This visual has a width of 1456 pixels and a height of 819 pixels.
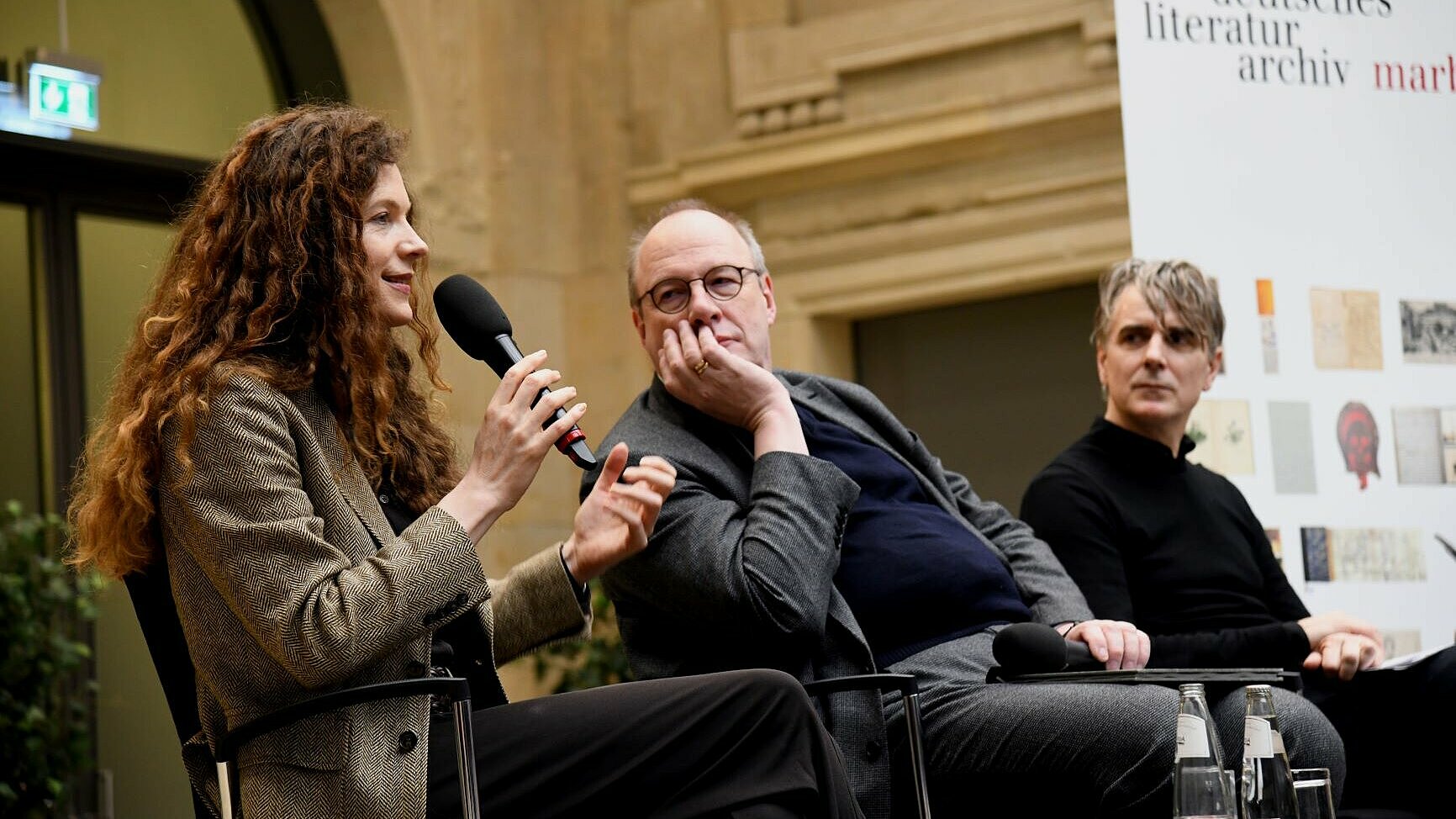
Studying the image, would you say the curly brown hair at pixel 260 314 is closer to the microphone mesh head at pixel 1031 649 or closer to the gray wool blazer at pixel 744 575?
the gray wool blazer at pixel 744 575

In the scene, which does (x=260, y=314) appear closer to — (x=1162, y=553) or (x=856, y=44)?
(x=1162, y=553)

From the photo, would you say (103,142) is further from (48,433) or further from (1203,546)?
(1203,546)

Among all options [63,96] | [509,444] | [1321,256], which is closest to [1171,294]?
[1321,256]

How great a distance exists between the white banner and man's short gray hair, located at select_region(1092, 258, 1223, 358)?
30 centimetres

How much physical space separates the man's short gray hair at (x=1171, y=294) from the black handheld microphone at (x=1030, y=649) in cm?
113

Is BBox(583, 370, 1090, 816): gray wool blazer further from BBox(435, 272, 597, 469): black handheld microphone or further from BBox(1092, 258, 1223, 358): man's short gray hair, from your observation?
BBox(1092, 258, 1223, 358): man's short gray hair

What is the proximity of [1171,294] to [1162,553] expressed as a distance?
0.53 m

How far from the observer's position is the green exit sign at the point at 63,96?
213 inches

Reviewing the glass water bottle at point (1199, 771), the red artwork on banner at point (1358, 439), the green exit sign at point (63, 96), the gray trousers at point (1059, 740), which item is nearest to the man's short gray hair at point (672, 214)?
the gray trousers at point (1059, 740)

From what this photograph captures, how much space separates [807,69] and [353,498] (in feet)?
13.0

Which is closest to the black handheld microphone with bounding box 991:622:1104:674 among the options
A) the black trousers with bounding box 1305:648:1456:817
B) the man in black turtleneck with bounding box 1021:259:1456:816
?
the man in black turtleneck with bounding box 1021:259:1456:816

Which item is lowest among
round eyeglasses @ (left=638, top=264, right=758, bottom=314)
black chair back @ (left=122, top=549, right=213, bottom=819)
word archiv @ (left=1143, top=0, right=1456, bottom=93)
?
black chair back @ (left=122, top=549, right=213, bottom=819)

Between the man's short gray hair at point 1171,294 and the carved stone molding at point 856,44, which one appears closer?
the man's short gray hair at point 1171,294

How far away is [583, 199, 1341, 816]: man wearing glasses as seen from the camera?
2.61m
